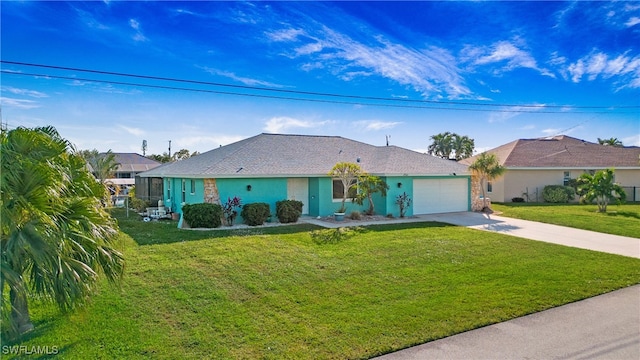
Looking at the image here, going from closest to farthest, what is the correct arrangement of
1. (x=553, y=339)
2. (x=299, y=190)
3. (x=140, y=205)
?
(x=553, y=339)
(x=299, y=190)
(x=140, y=205)

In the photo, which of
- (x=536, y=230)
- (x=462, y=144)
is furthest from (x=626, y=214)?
(x=462, y=144)

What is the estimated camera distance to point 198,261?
9695 mm

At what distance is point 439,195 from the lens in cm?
2070

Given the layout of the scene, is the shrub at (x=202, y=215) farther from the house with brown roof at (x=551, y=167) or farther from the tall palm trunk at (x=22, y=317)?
the house with brown roof at (x=551, y=167)

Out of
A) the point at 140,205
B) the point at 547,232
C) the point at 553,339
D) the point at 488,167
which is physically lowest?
the point at 553,339

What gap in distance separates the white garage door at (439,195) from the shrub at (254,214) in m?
8.56

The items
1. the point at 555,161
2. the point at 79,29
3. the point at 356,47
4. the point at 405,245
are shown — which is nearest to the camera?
the point at 79,29

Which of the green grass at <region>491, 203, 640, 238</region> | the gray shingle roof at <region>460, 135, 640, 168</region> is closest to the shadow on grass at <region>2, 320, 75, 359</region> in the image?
the green grass at <region>491, 203, 640, 238</region>

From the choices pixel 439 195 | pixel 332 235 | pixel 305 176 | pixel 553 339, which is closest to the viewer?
pixel 553 339

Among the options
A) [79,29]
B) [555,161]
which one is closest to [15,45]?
[79,29]

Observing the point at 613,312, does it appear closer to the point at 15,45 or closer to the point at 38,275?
the point at 38,275

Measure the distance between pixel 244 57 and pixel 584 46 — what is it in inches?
651

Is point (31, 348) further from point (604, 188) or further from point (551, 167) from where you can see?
point (551, 167)

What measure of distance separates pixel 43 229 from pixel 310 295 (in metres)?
4.73
